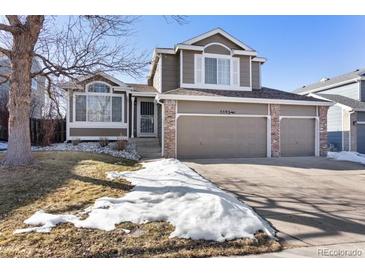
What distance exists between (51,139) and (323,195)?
13.9 m

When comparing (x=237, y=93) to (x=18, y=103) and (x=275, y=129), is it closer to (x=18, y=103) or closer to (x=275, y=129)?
(x=275, y=129)

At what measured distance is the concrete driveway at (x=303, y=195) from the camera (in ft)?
13.7

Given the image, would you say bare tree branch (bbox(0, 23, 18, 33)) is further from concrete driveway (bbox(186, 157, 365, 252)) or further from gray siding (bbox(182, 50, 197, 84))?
gray siding (bbox(182, 50, 197, 84))

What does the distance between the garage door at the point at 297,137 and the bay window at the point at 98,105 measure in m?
9.14

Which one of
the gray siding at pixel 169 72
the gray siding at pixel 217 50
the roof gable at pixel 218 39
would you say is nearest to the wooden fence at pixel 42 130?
the gray siding at pixel 169 72

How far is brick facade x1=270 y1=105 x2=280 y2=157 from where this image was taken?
13328 mm

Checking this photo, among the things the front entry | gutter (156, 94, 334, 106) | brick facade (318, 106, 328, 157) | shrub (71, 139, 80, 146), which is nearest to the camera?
gutter (156, 94, 334, 106)

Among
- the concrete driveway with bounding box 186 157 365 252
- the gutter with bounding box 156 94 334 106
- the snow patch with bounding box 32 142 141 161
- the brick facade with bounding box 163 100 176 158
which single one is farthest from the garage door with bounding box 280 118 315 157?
the snow patch with bounding box 32 142 141 161

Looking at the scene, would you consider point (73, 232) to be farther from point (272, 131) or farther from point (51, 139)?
point (51, 139)

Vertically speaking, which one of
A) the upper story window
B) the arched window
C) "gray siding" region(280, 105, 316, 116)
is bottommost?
"gray siding" region(280, 105, 316, 116)

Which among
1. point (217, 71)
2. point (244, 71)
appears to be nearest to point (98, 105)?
point (217, 71)

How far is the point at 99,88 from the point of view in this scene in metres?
15.1

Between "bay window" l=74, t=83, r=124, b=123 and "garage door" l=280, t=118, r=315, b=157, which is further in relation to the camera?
"bay window" l=74, t=83, r=124, b=123

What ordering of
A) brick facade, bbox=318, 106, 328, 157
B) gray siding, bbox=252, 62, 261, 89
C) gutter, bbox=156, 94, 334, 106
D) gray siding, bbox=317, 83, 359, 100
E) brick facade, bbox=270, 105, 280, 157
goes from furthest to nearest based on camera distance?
1. gray siding, bbox=317, 83, 359, 100
2. gray siding, bbox=252, 62, 261, 89
3. brick facade, bbox=318, 106, 328, 157
4. brick facade, bbox=270, 105, 280, 157
5. gutter, bbox=156, 94, 334, 106
